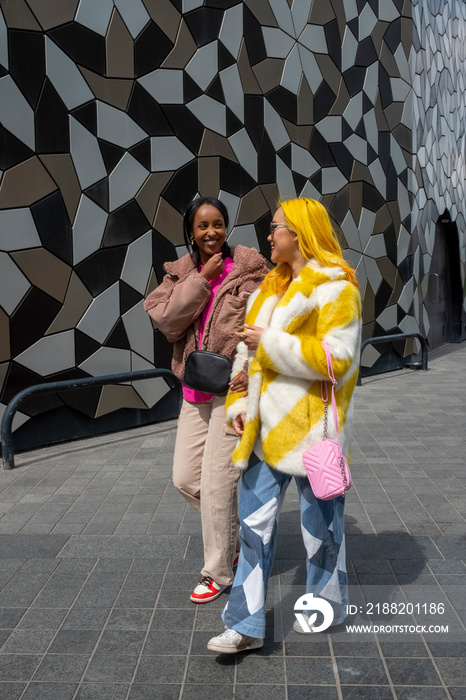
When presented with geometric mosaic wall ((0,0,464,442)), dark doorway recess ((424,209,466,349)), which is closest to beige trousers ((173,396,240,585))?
geometric mosaic wall ((0,0,464,442))

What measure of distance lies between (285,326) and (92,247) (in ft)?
16.5

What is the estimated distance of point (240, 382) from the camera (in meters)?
3.39

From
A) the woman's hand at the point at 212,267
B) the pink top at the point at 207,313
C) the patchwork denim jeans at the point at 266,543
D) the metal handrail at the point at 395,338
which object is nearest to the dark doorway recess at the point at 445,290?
the metal handrail at the point at 395,338

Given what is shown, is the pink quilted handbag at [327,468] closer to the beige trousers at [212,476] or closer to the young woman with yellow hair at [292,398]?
the young woman with yellow hair at [292,398]

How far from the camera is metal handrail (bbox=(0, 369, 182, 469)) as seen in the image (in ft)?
21.2

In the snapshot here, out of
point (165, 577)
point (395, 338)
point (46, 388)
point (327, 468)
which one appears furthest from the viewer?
point (395, 338)

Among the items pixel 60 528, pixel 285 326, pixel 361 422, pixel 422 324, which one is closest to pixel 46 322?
pixel 60 528

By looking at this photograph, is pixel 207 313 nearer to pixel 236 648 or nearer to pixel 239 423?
pixel 239 423

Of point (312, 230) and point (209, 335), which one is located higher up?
point (312, 230)

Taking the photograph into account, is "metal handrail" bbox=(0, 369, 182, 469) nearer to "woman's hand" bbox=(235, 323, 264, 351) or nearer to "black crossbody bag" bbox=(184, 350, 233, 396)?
"black crossbody bag" bbox=(184, 350, 233, 396)

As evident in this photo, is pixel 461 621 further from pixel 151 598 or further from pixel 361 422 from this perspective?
pixel 361 422

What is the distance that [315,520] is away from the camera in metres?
3.19

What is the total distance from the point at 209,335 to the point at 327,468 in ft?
3.38

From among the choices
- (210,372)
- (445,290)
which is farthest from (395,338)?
(210,372)
